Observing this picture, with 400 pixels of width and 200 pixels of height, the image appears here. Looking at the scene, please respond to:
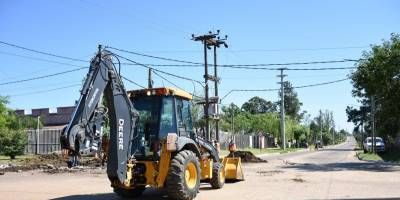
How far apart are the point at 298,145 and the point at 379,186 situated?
335 ft

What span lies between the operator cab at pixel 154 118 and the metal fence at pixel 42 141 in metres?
37.8

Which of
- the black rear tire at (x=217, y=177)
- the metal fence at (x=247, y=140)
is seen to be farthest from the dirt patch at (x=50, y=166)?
the metal fence at (x=247, y=140)

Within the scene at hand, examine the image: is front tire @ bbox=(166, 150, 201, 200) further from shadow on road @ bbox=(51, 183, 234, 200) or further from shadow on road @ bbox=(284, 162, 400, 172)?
shadow on road @ bbox=(284, 162, 400, 172)

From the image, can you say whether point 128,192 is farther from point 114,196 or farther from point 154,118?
point 154,118

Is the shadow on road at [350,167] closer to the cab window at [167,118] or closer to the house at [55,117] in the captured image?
the cab window at [167,118]

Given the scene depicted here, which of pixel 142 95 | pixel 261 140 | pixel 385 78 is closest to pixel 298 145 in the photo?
pixel 261 140

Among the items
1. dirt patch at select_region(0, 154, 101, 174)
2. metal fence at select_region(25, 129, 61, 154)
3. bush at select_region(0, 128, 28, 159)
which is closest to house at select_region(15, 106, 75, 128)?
metal fence at select_region(25, 129, 61, 154)

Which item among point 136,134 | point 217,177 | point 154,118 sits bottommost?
point 217,177

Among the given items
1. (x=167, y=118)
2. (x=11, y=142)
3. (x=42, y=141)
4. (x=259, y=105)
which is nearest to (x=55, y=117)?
(x=42, y=141)

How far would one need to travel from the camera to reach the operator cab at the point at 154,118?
1470 centimetres

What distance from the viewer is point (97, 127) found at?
13.5 meters

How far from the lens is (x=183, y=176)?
555 inches

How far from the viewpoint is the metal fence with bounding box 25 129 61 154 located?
51.4 meters

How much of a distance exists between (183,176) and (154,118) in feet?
6.03
